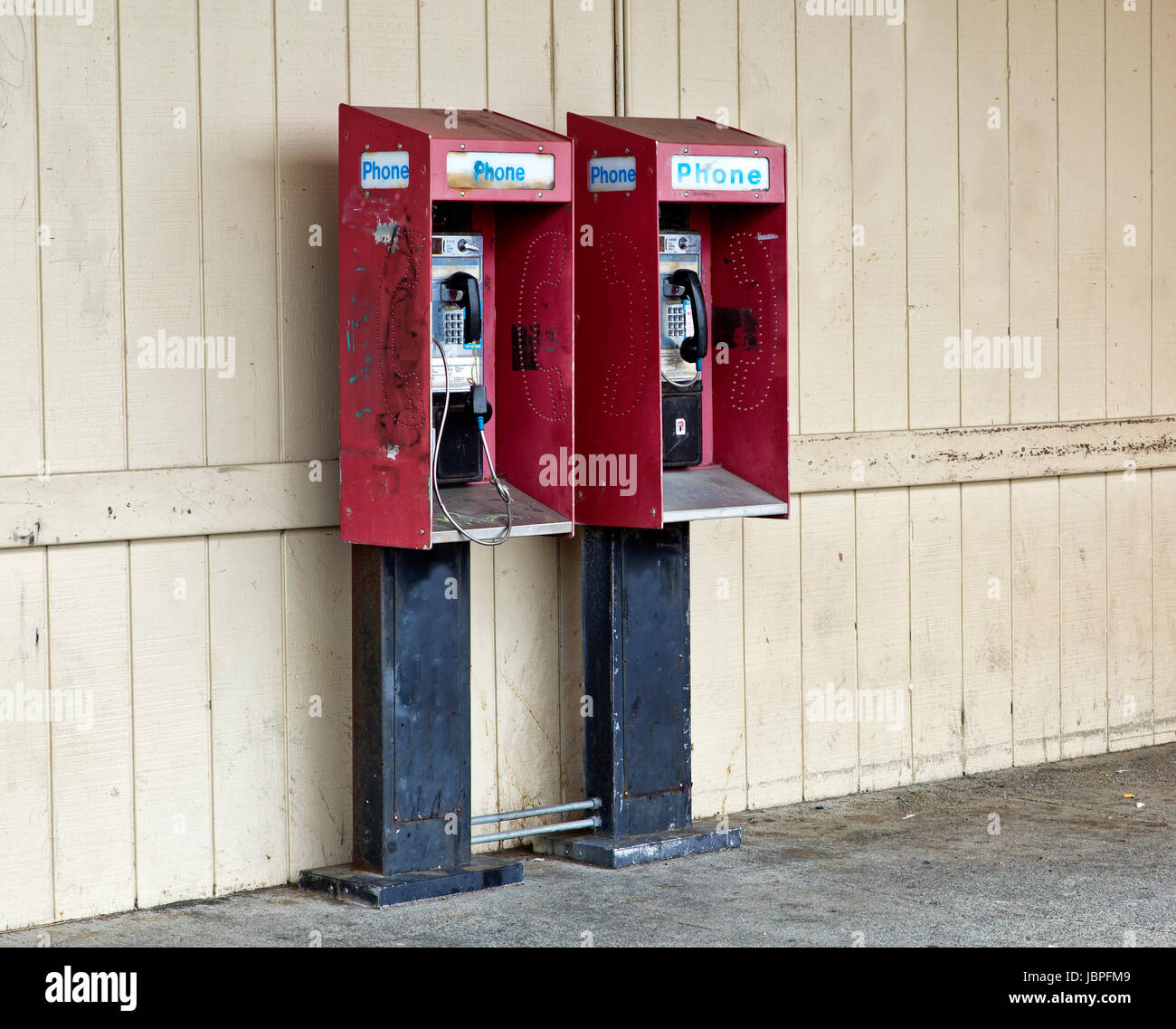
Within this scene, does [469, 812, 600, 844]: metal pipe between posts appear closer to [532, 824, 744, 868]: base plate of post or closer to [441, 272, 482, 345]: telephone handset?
[532, 824, 744, 868]: base plate of post

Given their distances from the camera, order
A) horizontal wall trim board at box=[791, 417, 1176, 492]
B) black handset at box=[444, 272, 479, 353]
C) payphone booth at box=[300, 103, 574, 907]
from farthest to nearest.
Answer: horizontal wall trim board at box=[791, 417, 1176, 492] < black handset at box=[444, 272, 479, 353] < payphone booth at box=[300, 103, 574, 907]

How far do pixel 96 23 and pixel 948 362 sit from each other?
3.04 metres

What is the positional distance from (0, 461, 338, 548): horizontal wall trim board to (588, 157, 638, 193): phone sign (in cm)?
104

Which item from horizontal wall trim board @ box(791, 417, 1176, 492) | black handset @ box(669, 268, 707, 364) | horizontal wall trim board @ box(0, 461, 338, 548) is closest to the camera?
horizontal wall trim board @ box(0, 461, 338, 548)

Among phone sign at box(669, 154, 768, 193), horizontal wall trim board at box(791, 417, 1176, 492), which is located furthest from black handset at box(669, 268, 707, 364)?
horizontal wall trim board at box(791, 417, 1176, 492)

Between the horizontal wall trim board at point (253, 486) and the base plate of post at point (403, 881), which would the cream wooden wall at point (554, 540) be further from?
the base plate of post at point (403, 881)

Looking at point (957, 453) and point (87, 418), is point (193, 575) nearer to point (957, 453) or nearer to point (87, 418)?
point (87, 418)

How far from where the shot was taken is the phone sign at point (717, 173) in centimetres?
450

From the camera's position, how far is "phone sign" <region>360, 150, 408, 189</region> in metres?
4.15

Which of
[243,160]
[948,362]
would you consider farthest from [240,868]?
[948,362]

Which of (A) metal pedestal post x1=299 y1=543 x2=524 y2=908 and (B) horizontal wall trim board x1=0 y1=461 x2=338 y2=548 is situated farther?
(A) metal pedestal post x1=299 y1=543 x2=524 y2=908

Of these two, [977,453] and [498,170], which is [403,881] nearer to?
[498,170]

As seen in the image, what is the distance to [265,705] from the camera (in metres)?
4.48

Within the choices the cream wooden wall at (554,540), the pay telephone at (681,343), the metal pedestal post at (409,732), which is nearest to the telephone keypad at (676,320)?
the pay telephone at (681,343)
